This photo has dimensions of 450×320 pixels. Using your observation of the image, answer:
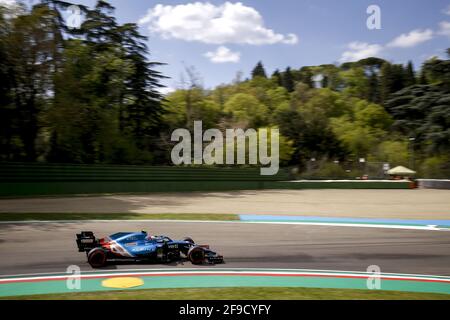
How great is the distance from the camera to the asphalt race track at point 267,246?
9133 mm

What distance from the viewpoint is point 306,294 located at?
7082 mm

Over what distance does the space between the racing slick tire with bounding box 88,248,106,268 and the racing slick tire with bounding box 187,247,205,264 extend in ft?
6.38

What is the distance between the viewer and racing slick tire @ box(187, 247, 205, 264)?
9.12 m

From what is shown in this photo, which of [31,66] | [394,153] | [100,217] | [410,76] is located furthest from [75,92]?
[410,76]

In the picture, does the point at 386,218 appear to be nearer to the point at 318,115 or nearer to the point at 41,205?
the point at 41,205

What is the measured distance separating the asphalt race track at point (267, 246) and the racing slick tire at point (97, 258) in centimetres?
18

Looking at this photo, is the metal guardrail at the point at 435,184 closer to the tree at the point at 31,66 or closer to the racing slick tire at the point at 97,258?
the tree at the point at 31,66

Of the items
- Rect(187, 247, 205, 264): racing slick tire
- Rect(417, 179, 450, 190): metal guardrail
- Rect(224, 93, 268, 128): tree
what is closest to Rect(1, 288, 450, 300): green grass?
Rect(187, 247, 205, 264): racing slick tire

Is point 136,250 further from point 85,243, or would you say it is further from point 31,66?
point 31,66

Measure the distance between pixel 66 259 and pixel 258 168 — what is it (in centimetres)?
2696

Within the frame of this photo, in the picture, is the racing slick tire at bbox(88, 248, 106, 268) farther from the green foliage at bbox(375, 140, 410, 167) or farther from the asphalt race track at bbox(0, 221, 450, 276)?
the green foliage at bbox(375, 140, 410, 167)

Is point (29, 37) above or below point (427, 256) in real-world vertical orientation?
above

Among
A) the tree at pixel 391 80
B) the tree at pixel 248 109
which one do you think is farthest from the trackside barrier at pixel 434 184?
the tree at pixel 391 80
